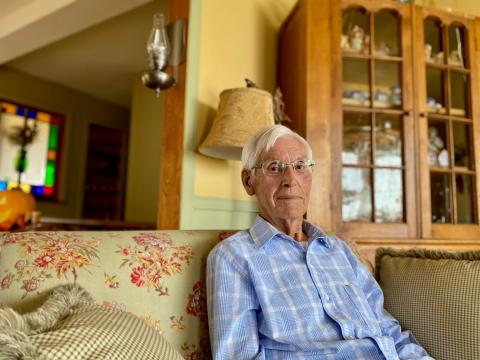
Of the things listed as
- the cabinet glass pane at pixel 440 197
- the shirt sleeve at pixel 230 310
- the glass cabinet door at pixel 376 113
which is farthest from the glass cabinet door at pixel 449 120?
the shirt sleeve at pixel 230 310

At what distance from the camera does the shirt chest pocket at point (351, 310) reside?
35.1 inches

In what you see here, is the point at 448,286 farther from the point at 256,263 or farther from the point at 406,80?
the point at 406,80

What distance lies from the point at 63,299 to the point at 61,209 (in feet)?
13.4

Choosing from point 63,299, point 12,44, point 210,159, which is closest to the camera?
point 63,299

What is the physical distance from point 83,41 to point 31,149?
4.90ft

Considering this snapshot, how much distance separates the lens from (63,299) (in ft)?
2.27

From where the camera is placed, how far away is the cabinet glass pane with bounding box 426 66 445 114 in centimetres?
200

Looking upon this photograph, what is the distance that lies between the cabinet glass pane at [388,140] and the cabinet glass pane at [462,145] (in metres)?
0.36

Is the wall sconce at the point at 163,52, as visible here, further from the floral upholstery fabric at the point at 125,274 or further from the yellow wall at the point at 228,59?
the floral upholstery fabric at the point at 125,274

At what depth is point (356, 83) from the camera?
6.31 ft

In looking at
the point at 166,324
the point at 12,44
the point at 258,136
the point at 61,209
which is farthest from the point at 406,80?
the point at 61,209

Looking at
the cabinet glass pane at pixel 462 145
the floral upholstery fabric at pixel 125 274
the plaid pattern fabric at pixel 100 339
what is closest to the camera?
the plaid pattern fabric at pixel 100 339

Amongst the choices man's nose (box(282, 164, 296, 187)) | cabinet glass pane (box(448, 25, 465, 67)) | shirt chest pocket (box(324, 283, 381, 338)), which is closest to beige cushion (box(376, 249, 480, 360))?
shirt chest pocket (box(324, 283, 381, 338))

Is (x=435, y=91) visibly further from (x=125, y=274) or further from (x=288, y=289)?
(x=125, y=274)
